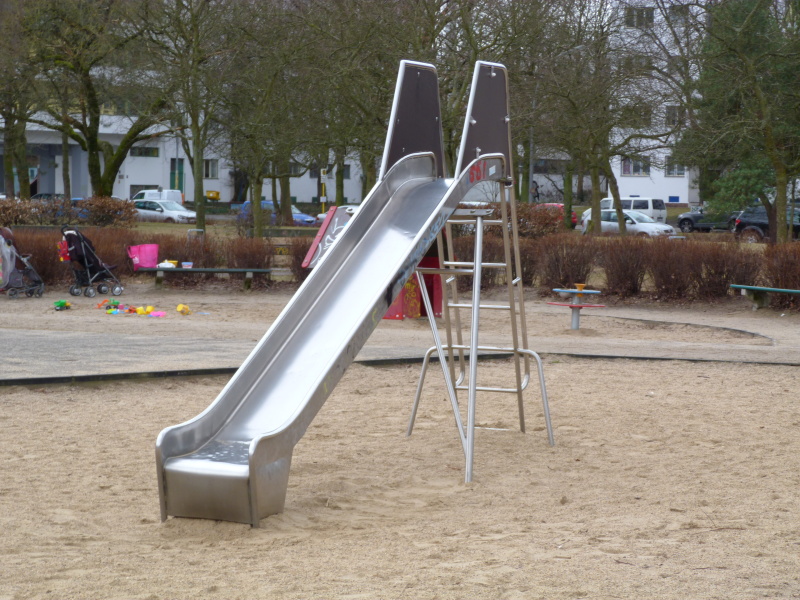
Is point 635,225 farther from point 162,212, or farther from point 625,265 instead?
point 625,265

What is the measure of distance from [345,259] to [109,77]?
2897 centimetres

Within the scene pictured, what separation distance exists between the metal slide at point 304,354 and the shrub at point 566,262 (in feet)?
37.9

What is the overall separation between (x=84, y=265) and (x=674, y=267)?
9645 millimetres

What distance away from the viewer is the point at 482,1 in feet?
68.4

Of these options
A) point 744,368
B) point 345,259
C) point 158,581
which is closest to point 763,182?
point 744,368

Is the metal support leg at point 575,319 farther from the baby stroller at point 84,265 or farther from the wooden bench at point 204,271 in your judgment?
the baby stroller at point 84,265

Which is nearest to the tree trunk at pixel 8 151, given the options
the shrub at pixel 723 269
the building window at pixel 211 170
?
the building window at pixel 211 170

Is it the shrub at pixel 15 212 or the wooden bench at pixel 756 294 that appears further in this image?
the shrub at pixel 15 212

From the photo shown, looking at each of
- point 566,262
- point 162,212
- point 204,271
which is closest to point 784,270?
point 566,262

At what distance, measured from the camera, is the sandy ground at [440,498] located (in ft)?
12.7

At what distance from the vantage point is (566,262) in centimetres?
1800

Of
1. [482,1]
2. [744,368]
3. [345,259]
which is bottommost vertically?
[744,368]

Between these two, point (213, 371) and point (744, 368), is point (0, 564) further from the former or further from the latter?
point (744, 368)

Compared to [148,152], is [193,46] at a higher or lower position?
higher
